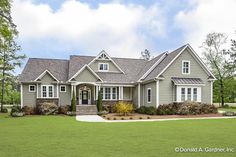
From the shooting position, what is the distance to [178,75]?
2923 cm

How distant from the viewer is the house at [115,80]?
28641mm

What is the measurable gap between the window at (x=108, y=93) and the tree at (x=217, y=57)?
25.6m

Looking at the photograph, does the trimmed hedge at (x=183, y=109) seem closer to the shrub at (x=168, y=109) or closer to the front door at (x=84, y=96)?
the shrub at (x=168, y=109)

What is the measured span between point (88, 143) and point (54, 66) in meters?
25.4

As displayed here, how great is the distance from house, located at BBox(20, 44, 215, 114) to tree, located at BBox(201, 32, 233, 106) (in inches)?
840

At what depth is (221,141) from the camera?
10.5 metres

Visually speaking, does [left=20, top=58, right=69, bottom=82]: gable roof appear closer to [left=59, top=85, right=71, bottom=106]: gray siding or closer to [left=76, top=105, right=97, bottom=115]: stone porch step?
[left=59, top=85, right=71, bottom=106]: gray siding

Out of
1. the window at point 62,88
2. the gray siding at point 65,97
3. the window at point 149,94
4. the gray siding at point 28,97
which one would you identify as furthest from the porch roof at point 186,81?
the gray siding at point 28,97

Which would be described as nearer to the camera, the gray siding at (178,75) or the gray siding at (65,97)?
the gray siding at (178,75)

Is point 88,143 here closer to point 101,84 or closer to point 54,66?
point 101,84

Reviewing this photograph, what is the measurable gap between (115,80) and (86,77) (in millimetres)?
3802

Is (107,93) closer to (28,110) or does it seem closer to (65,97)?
(65,97)

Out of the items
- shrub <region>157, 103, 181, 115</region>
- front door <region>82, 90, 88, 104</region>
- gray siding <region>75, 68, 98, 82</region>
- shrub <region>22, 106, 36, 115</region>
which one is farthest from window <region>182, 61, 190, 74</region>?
shrub <region>22, 106, 36, 115</region>

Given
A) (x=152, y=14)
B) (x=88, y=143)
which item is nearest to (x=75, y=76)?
(x=152, y=14)
